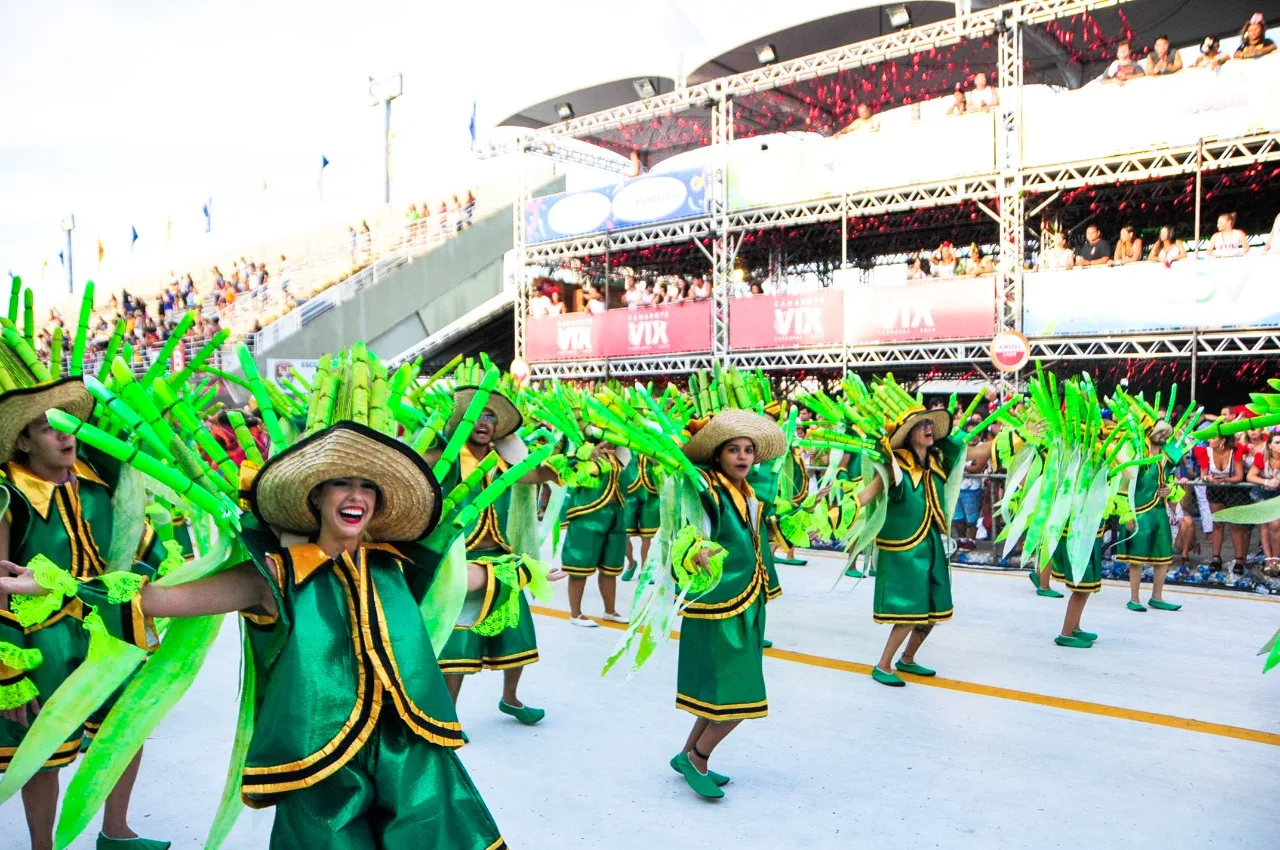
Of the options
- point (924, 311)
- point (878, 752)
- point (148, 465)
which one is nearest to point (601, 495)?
point (878, 752)

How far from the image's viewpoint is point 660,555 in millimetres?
4043

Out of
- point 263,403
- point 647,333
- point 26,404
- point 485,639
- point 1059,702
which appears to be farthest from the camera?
point 647,333

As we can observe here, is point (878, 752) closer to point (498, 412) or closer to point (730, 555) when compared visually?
point (730, 555)

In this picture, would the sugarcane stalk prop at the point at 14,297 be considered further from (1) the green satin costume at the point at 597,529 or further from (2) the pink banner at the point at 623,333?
(2) the pink banner at the point at 623,333

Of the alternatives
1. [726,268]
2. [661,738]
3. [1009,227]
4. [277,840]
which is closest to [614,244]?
[726,268]

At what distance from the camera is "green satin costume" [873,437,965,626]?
558 centimetres

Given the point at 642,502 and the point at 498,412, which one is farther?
the point at 642,502

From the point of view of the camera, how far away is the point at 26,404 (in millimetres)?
3156

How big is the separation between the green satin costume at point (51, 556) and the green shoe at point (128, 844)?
0.39 metres

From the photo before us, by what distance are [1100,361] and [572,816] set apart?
42.2ft

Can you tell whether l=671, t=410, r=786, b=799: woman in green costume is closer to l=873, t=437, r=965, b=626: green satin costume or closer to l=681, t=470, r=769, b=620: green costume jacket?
l=681, t=470, r=769, b=620: green costume jacket

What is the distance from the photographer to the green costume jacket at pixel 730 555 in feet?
13.0

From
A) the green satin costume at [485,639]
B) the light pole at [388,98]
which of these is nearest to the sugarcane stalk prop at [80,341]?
the green satin costume at [485,639]

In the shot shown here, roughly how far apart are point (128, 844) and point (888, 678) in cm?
387
